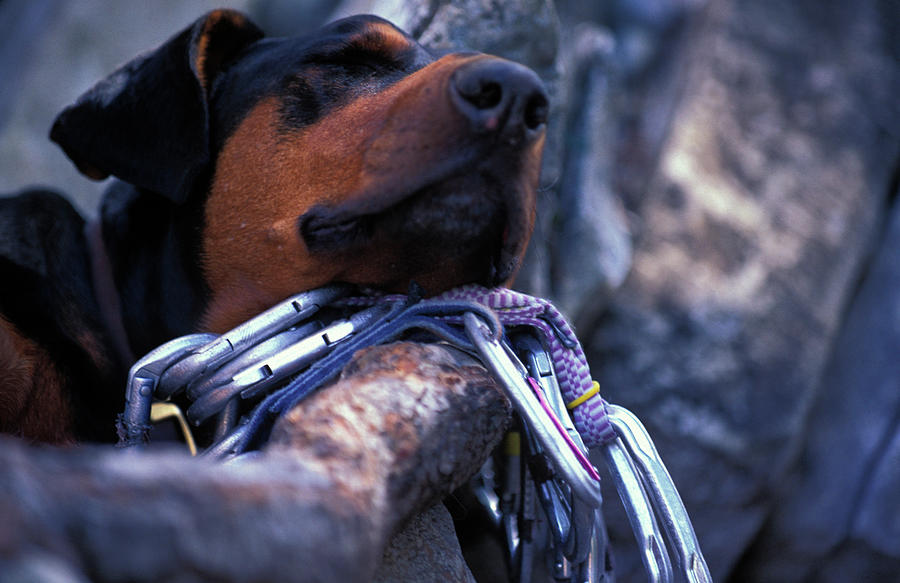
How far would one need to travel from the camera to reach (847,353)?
3.06m

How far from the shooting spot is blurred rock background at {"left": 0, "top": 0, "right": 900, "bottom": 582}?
8.91 ft

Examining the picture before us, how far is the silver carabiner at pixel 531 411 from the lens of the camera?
1039 millimetres

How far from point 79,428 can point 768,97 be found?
10.6 feet

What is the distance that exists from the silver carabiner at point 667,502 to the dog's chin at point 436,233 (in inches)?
14.1

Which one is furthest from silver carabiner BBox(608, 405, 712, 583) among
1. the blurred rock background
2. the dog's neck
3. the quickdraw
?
the blurred rock background

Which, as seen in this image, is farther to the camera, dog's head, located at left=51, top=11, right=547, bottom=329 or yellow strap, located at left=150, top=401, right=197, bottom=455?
yellow strap, located at left=150, top=401, right=197, bottom=455

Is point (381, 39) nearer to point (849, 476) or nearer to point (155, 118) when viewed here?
point (155, 118)

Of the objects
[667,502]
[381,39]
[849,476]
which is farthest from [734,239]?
[667,502]

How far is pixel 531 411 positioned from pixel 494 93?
0.51m

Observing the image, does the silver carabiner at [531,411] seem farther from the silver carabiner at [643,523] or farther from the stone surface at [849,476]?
the stone surface at [849,476]

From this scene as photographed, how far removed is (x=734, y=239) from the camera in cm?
312

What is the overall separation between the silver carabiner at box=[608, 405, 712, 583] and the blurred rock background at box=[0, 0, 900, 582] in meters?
1.25

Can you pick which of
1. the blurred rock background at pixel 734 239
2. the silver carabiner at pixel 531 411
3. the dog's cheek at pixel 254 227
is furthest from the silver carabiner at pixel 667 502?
the blurred rock background at pixel 734 239

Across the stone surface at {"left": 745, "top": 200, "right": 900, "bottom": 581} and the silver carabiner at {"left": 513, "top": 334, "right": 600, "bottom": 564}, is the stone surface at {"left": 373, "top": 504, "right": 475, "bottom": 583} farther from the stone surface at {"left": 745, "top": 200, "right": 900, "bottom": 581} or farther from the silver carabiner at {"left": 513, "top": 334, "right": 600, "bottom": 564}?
the stone surface at {"left": 745, "top": 200, "right": 900, "bottom": 581}
